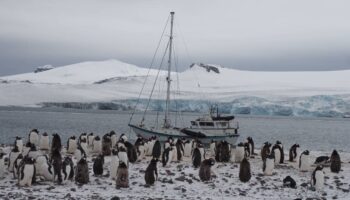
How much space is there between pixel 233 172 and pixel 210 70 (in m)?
122

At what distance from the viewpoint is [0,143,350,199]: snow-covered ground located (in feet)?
48.1

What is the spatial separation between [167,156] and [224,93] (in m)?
86.8

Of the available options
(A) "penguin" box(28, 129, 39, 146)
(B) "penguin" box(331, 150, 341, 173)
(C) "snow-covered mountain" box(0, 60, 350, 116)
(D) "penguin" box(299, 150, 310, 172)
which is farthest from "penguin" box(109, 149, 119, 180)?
(C) "snow-covered mountain" box(0, 60, 350, 116)

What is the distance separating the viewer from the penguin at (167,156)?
19.6 meters

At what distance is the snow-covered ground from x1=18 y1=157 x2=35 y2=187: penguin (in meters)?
0.22

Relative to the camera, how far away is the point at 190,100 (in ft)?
320

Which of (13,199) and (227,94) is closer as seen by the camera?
(13,199)

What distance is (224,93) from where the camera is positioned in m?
106

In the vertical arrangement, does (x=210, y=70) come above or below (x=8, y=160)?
above

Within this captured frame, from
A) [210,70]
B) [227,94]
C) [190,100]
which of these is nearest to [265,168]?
[190,100]

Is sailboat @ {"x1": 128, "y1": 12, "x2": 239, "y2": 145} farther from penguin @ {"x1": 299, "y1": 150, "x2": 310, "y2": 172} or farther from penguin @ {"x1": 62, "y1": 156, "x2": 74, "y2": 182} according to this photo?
penguin @ {"x1": 62, "y1": 156, "x2": 74, "y2": 182}

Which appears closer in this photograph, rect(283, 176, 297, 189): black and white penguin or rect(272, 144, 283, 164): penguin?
rect(283, 176, 297, 189): black and white penguin

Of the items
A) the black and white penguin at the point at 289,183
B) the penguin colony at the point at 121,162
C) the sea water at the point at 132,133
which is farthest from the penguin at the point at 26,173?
the sea water at the point at 132,133

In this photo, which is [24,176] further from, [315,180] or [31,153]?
[315,180]
